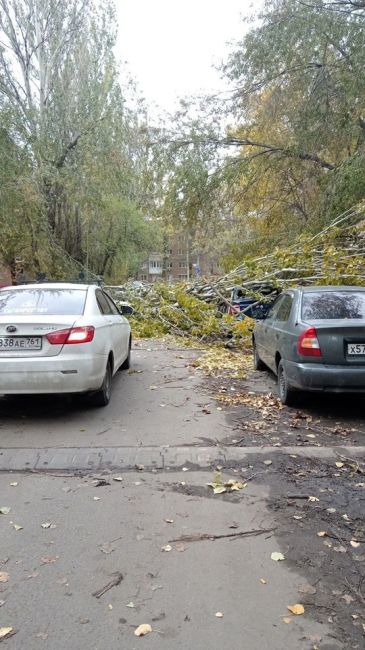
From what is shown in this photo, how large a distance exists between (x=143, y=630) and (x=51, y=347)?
357 cm

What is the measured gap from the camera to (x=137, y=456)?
15.4 ft

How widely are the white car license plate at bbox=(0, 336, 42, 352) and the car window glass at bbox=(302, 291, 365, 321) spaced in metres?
3.21

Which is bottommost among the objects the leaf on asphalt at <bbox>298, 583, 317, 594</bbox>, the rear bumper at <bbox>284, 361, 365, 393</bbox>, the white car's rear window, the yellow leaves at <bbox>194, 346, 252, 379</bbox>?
the yellow leaves at <bbox>194, 346, 252, 379</bbox>

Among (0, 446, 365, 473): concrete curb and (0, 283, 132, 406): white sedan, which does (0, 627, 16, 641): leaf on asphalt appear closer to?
(0, 446, 365, 473): concrete curb

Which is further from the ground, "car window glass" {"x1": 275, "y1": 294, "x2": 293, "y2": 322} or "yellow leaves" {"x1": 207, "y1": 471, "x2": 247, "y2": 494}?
"car window glass" {"x1": 275, "y1": 294, "x2": 293, "y2": 322}

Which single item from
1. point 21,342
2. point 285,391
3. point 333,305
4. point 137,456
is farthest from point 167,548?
point 333,305

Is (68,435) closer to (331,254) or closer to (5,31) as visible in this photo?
(331,254)

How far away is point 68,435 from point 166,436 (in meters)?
1.04

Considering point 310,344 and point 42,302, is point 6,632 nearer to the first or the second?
point 42,302

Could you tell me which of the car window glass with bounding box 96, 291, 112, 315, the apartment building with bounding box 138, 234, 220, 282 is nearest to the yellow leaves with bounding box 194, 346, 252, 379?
the car window glass with bounding box 96, 291, 112, 315

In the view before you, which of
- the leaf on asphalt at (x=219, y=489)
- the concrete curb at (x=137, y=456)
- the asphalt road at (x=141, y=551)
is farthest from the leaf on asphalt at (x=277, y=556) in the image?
the concrete curb at (x=137, y=456)

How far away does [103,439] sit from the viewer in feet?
17.0

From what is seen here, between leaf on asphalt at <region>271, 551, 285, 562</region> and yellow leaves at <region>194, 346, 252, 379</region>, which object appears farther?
yellow leaves at <region>194, 346, 252, 379</region>

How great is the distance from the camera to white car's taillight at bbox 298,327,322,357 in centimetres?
579
